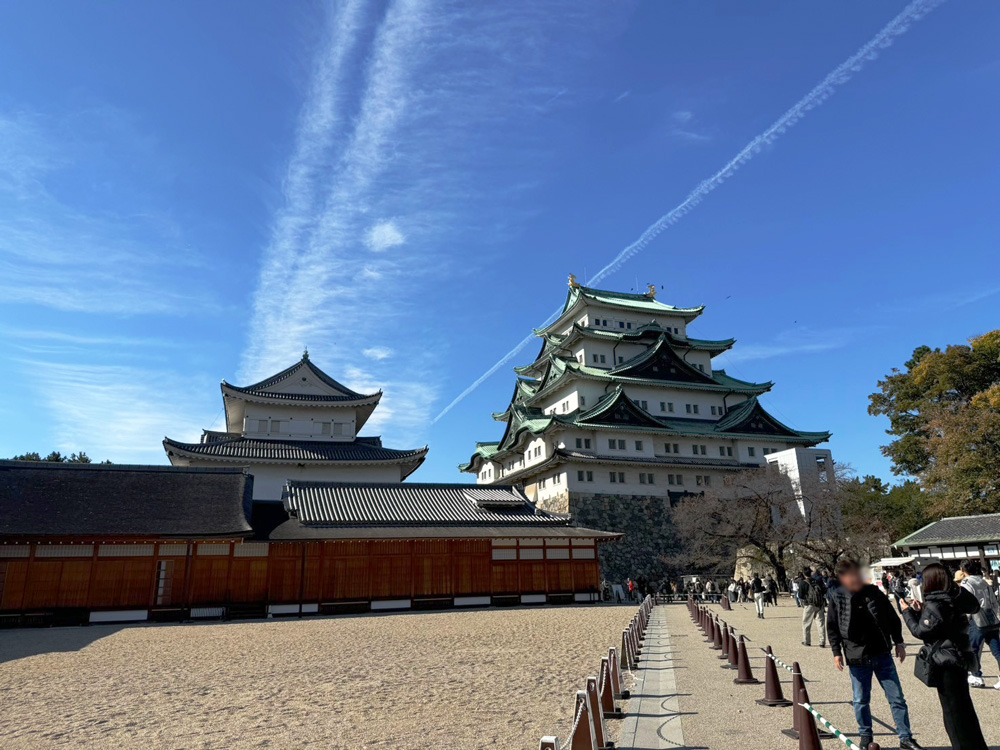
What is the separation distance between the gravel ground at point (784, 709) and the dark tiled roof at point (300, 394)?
32060mm

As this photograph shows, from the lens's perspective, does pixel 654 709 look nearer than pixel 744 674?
Yes

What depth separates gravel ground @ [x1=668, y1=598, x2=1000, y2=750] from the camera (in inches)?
254

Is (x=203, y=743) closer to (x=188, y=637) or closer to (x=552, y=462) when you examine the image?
(x=188, y=637)

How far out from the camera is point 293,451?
1518 inches

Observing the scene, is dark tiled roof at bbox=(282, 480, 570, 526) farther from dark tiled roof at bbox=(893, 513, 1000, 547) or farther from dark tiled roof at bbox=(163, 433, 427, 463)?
dark tiled roof at bbox=(893, 513, 1000, 547)

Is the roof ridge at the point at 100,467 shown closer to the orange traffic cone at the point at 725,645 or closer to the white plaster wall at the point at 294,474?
the white plaster wall at the point at 294,474

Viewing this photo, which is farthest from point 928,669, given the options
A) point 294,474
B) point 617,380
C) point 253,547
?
point 617,380

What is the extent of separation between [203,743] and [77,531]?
19473 mm

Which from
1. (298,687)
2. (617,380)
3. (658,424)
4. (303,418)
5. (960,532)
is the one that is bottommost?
(298,687)

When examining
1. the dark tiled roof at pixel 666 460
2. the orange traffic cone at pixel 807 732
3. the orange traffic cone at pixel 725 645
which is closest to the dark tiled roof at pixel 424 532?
the dark tiled roof at pixel 666 460

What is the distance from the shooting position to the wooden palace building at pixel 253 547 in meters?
22.6

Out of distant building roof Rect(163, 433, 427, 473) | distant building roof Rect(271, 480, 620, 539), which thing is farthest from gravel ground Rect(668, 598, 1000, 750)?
distant building roof Rect(163, 433, 427, 473)

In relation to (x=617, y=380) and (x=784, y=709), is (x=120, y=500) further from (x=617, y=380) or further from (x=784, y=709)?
(x=617, y=380)

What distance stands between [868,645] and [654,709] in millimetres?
3207
